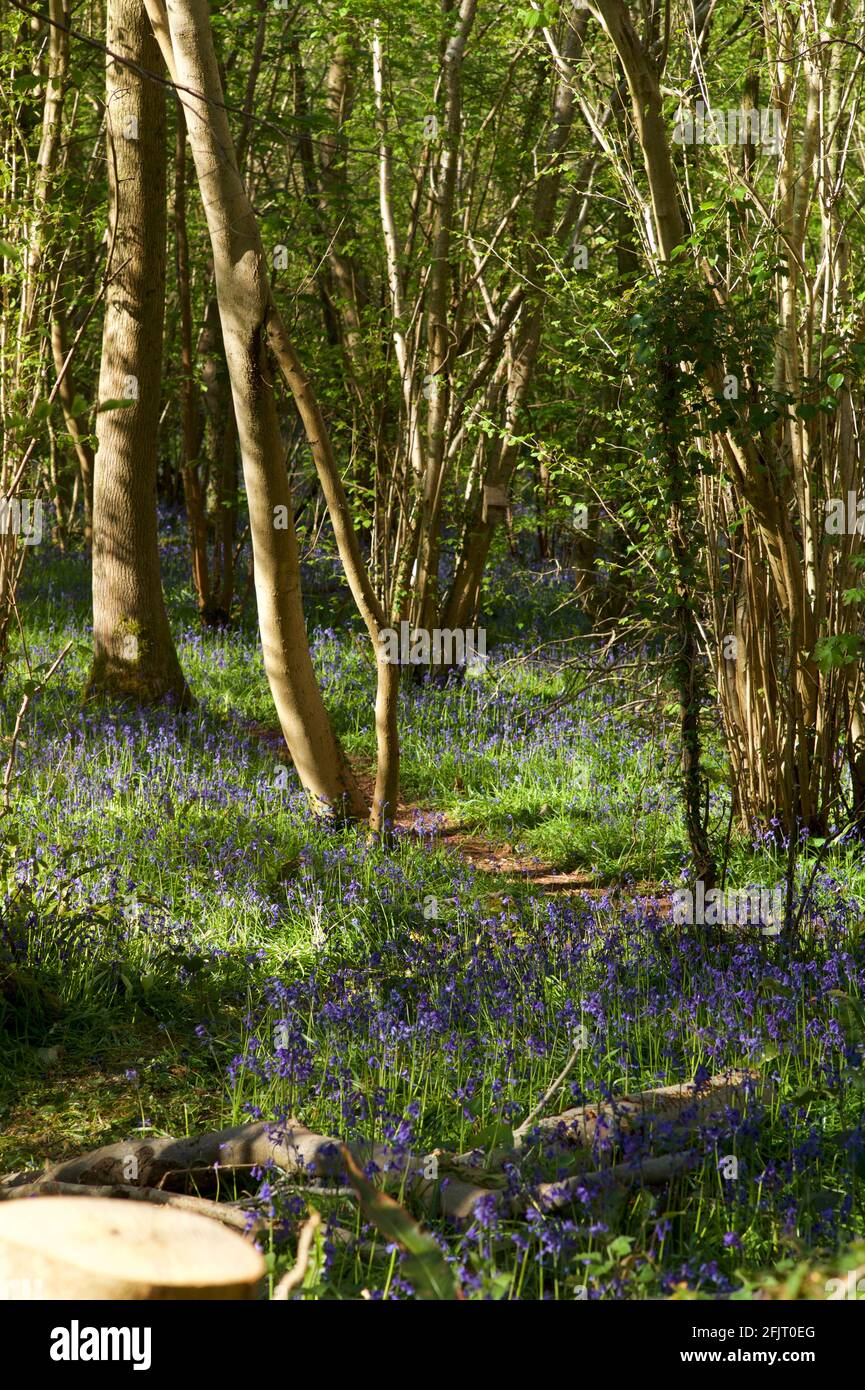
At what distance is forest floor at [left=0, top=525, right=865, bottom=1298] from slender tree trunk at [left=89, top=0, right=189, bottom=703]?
0.71 meters

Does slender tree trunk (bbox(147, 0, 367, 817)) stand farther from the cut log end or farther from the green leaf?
the green leaf

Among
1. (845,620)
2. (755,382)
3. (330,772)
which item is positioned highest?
(755,382)

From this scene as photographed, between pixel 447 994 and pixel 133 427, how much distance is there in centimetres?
529

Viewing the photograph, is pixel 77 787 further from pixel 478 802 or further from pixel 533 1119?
pixel 533 1119

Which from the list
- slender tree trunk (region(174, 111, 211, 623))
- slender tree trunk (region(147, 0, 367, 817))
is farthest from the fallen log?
slender tree trunk (region(174, 111, 211, 623))

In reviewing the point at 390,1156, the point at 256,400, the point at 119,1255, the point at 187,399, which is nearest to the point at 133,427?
the point at 256,400

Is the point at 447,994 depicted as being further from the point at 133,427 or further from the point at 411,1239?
the point at 133,427

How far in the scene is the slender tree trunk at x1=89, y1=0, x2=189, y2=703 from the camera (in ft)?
26.6

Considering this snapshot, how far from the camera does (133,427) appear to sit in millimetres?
8320

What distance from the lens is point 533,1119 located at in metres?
3.34

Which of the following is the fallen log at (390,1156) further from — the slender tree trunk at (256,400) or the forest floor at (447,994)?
the slender tree trunk at (256,400)
